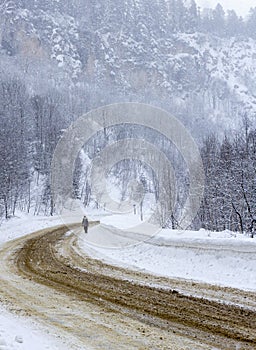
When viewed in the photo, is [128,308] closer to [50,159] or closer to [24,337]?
[24,337]

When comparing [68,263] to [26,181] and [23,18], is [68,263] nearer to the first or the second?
[26,181]

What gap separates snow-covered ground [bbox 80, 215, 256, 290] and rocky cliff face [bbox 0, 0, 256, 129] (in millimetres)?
129297

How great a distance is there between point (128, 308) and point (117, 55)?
181 metres

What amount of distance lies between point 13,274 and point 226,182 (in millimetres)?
26105

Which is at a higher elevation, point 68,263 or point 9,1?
point 9,1

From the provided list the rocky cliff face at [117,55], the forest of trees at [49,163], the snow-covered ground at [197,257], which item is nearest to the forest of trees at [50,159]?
the forest of trees at [49,163]

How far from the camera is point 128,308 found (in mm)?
7164

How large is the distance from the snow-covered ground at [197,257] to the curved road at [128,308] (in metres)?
0.93

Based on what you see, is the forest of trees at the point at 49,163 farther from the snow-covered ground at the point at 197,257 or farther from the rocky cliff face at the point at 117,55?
the rocky cliff face at the point at 117,55

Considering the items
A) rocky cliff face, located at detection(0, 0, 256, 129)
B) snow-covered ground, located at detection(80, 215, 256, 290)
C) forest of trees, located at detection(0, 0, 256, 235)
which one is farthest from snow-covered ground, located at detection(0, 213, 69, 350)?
rocky cliff face, located at detection(0, 0, 256, 129)

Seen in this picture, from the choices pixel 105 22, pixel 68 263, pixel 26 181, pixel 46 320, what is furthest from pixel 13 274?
pixel 105 22

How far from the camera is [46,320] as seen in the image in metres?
6.56

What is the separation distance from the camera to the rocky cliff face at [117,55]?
141375mm

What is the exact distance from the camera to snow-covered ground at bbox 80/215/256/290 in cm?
973
